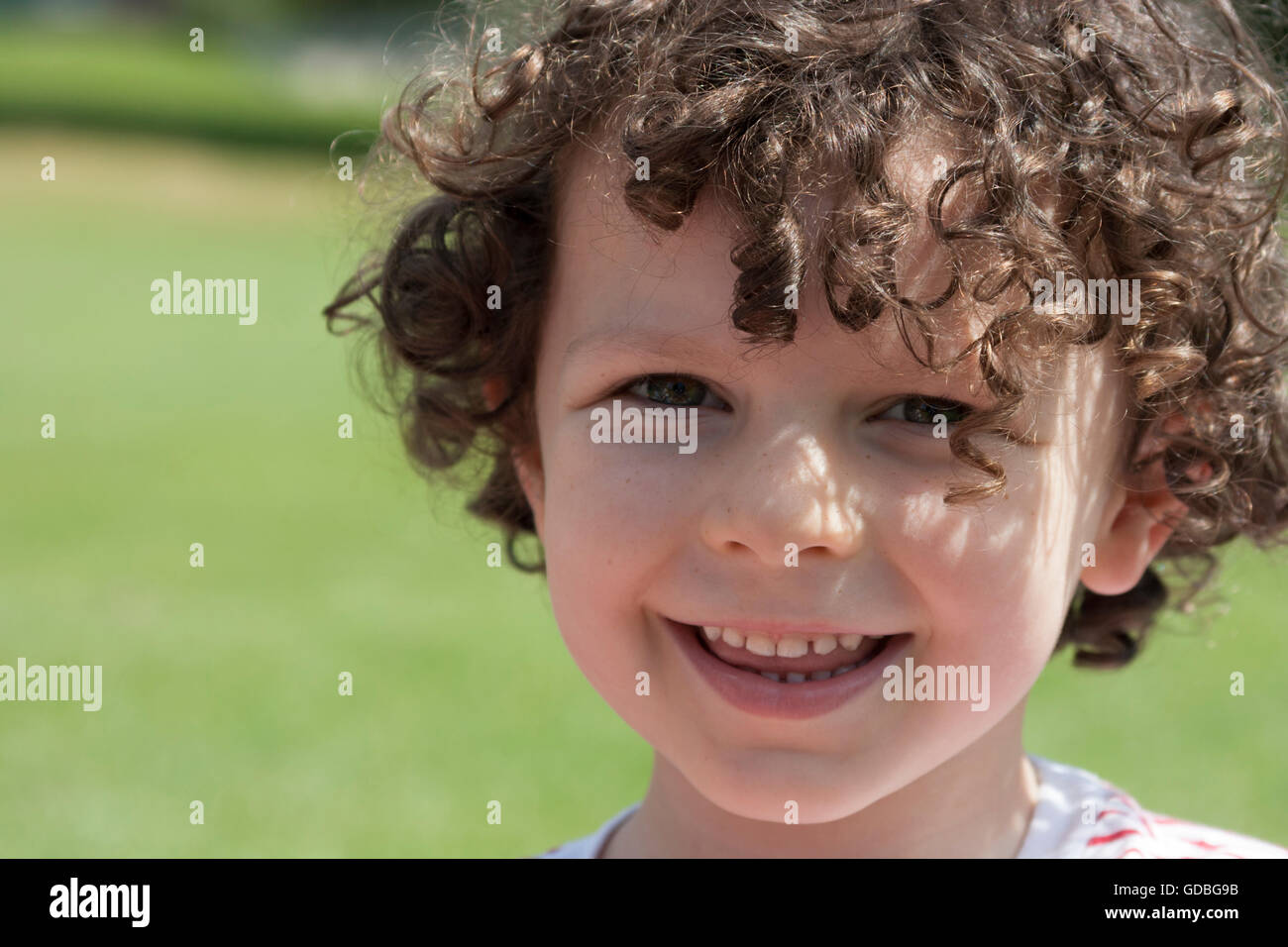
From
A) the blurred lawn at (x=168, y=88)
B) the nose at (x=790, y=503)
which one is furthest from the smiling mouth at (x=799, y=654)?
the blurred lawn at (x=168, y=88)

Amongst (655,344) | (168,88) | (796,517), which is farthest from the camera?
(168,88)

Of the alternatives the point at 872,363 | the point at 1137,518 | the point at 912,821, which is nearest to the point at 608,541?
the point at 872,363

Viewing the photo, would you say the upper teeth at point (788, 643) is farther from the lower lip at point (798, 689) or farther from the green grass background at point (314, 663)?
the green grass background at point (314, 663)

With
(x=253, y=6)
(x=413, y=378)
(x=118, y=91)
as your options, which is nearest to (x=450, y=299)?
(x=413, y=378)

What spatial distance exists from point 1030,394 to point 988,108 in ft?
0.97

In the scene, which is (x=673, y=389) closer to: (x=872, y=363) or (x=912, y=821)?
(x=872, y=363)

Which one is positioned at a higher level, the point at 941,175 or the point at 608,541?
the point at 941,175

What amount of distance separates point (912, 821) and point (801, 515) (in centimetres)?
48

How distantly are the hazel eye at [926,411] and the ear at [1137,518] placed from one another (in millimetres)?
323

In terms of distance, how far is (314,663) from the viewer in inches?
190

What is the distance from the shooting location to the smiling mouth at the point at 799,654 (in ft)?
4.88

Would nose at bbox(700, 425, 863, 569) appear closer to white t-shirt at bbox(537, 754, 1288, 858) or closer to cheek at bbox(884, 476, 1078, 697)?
cheek at bbox(884, 476, 1078, 697)

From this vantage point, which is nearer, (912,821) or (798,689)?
(798,689)
